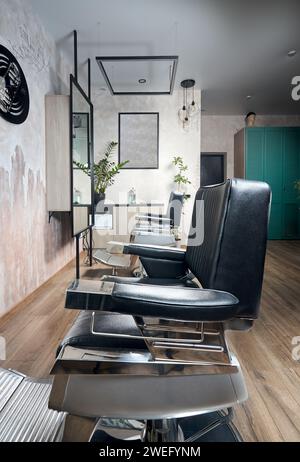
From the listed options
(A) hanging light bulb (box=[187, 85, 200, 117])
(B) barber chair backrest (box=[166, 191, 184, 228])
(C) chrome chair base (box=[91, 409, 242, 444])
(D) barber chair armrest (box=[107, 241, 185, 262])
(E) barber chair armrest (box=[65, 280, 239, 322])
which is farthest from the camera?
(A) hanging light bulb (box=[187, 85, 200, 117])

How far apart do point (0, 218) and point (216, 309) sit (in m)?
1.99

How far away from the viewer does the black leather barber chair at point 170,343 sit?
0.42 metres

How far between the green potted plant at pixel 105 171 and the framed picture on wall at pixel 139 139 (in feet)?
0.56

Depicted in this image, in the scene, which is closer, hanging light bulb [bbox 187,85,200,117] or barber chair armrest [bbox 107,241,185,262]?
Answer: barber chair armrest [bbox 107,241,185,262]

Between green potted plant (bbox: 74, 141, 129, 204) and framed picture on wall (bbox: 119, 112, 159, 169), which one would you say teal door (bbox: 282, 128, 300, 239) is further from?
green potted plant (bbox: 74, 141, 129, 204)

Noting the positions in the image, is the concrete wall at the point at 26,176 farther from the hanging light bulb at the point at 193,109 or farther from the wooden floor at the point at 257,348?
the hanging light bulb at the point at 193,109

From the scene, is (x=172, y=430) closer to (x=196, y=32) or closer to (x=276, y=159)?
(x=196, y=32)

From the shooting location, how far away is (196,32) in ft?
10.9

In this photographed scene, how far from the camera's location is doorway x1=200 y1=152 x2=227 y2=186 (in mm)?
6949

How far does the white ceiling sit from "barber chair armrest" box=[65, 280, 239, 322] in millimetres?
3024

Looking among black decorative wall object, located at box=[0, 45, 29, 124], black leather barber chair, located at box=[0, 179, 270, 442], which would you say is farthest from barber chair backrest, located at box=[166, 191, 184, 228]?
black leather barber chair, located at box=[0, 179, 270, 442]

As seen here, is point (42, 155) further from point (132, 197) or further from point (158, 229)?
point (132, 197)

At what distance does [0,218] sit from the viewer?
7.43ft

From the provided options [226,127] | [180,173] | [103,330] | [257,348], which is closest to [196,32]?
[180,173]
